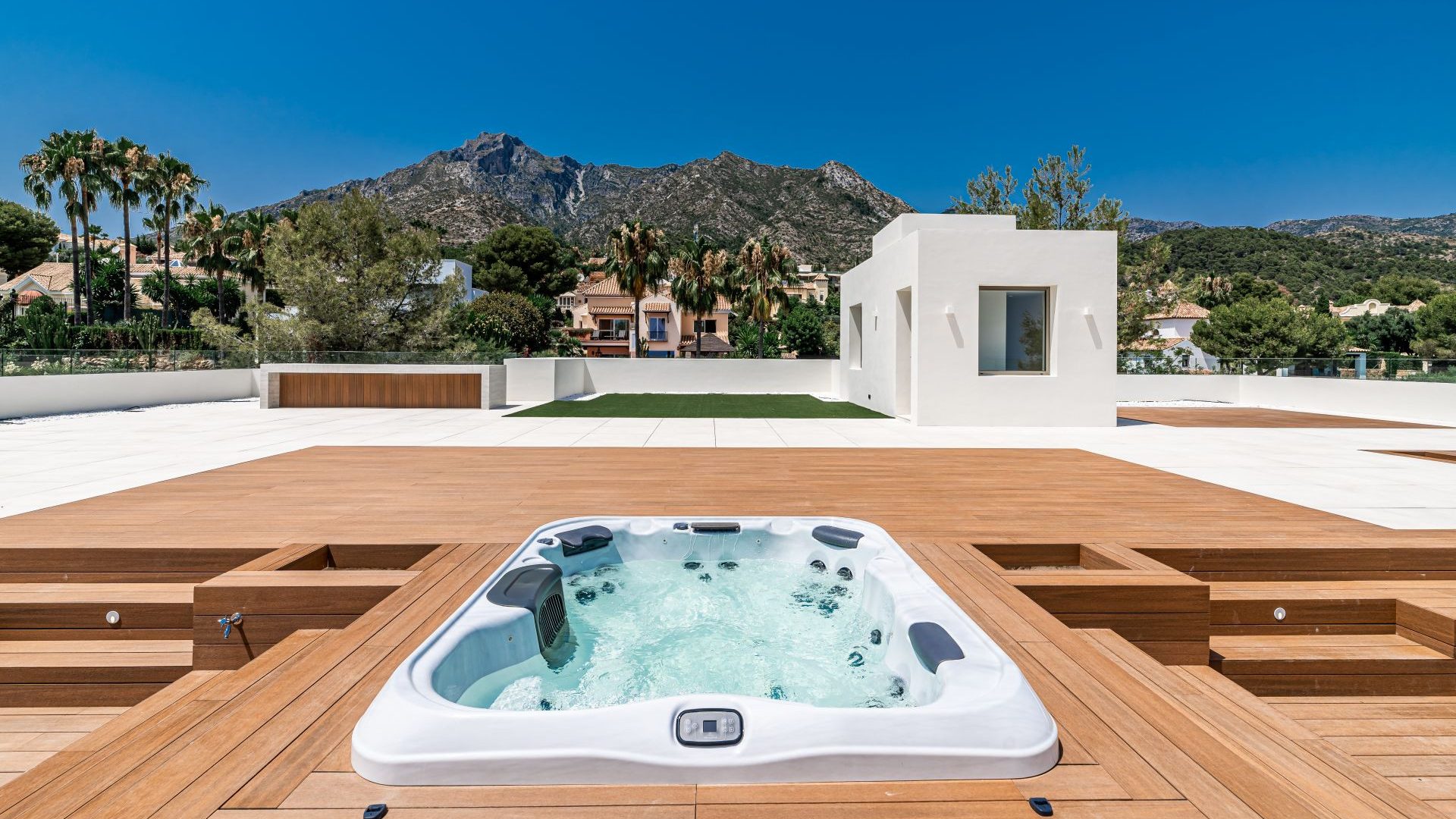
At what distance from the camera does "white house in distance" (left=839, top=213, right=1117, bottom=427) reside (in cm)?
1277

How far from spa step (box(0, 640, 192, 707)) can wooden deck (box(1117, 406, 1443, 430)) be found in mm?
14332

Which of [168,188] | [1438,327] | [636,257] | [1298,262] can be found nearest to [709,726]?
[636,257]

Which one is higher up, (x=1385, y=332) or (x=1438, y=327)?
(x=1438, y=327)

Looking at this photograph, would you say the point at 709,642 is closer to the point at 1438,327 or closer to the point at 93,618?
the point at 93,618

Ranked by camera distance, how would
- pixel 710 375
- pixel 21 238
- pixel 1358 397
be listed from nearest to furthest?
pixel 1358 397, pixel 710 375, pixel 21 238

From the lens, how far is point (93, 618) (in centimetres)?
340

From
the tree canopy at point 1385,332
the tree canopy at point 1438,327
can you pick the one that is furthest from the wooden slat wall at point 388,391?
the tree canopy at point 1385,332

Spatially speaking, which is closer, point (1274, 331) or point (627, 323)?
point (1274, 331)

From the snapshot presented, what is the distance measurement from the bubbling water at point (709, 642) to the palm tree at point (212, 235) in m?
32.3

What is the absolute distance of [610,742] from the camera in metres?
1.89

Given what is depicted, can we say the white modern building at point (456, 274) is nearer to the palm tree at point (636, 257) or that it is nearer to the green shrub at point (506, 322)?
the green shrub at point (506, 322)

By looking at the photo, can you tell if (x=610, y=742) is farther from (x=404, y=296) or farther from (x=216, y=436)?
(x=404, y=296)

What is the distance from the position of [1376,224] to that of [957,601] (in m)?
114

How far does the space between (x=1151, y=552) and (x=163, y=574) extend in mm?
5444
